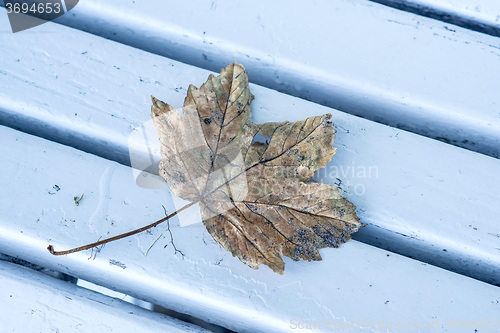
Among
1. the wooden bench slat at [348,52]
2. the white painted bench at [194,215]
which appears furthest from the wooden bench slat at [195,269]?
the wooden bench slat at [348,52]

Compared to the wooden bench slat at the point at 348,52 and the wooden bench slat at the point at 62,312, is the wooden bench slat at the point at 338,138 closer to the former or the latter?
the wooden bench slat at the point at 348,52

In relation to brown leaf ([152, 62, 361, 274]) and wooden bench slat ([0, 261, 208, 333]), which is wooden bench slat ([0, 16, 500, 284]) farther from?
wooden bench slat ([0, 261, 208, 333])

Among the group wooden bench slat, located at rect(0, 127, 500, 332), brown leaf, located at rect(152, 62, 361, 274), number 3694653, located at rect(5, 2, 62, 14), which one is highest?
number 3694653, located at rect(5, 2, 62, 14)

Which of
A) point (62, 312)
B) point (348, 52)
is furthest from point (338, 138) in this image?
point (62, 312)

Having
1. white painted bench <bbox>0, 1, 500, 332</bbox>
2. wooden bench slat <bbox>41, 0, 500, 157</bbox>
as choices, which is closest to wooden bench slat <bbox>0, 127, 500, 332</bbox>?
white painted bench <bbox>0, 1, 500, 332</bbox>

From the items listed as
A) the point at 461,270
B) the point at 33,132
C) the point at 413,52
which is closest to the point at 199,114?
the point at 33,132

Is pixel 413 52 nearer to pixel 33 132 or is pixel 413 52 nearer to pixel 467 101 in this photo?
pixel 467 101

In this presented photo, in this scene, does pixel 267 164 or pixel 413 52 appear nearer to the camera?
pixel 267 164
